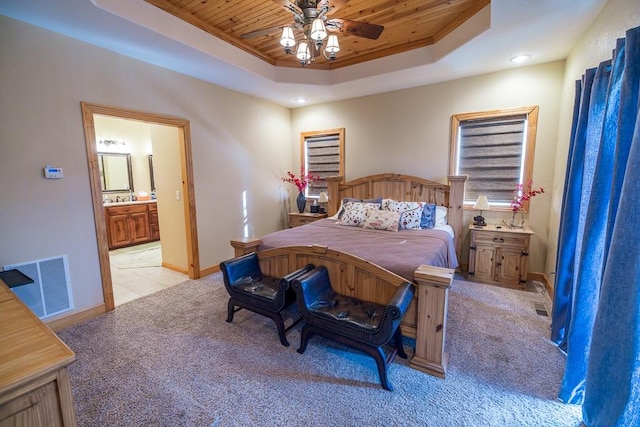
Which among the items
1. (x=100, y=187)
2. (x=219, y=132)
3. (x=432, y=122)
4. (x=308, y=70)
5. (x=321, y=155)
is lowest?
(x=100, y=187)

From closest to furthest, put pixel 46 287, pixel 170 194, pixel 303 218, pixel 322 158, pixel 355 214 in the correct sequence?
pixel 46 287
pixel 355 214
pixel 170 194
pixel 303 218
pixel 322 158

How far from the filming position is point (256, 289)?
8.05 ft

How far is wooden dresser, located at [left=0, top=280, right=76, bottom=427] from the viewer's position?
0.80m

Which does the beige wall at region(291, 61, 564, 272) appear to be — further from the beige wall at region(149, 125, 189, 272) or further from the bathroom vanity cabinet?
the bathroom vanity cabinet

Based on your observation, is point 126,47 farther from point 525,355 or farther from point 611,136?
point 525,355

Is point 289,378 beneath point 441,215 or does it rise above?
beneath

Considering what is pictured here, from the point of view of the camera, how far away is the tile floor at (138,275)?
351 cm

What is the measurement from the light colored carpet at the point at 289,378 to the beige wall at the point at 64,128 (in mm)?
858

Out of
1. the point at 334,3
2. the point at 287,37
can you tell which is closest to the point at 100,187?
the point at 287,37

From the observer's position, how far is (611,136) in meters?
1.56

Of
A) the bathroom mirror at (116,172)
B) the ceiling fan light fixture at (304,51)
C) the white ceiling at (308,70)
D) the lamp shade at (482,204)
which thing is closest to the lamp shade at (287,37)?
the ceiling fan light fixture at (304,51)

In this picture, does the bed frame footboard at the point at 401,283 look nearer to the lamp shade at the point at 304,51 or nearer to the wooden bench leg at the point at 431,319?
the wooden bench leg at the point at 431,319

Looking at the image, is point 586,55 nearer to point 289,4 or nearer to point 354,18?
point 354,18

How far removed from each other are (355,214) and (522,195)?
215 cm
